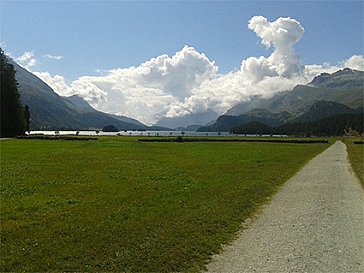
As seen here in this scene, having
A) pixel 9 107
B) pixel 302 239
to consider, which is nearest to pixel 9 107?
pixel 9 107

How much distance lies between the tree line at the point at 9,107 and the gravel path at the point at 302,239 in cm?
10707

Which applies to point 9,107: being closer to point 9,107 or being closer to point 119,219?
point 9,107

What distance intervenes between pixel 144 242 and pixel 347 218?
383 inches

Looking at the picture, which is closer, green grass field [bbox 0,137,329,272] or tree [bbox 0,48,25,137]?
green grass field [bbox 0,137,329,272]

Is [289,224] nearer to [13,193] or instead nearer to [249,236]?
[249,236]

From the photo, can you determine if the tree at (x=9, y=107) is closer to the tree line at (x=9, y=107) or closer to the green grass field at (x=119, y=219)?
the tree line at (x=9, y=107)


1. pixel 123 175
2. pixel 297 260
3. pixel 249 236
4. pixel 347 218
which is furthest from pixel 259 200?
pixel 123 175

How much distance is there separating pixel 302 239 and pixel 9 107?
116577 millimetres

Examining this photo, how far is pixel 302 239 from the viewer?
42.1 feet

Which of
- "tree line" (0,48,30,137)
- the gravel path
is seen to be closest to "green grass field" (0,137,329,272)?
the gravel path

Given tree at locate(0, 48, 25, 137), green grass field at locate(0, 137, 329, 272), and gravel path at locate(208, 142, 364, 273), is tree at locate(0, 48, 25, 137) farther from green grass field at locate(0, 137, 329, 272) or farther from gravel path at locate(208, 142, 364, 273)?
gravel path at locate(208, 142, 364, 273)

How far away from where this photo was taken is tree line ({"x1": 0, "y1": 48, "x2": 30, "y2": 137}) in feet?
363

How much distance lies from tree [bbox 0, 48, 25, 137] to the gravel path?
351 ft

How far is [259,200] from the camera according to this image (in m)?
20.5
